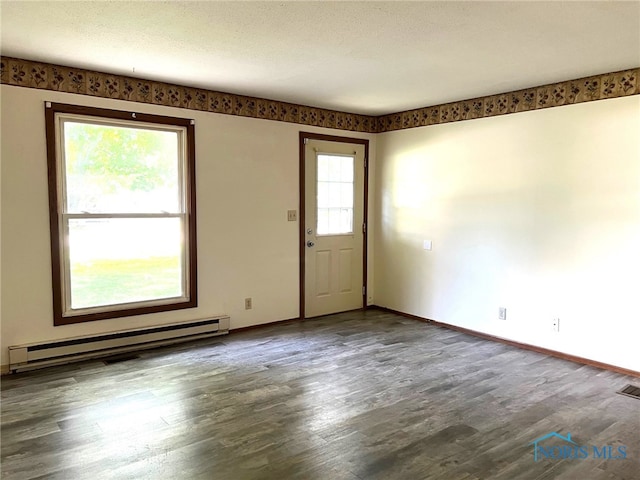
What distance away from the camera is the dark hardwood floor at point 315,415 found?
2.39 metres

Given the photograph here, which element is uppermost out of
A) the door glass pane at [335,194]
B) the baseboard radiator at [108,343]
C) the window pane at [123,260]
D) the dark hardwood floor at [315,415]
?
the door glass pane at [335,194]

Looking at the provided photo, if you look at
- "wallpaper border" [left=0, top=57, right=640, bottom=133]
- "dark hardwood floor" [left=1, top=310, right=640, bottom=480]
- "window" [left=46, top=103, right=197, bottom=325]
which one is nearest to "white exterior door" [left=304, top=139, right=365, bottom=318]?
"wallpaper border" [left=0, top=57, right=640, bottom=133]

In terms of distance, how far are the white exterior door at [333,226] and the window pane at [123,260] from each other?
160 centimetres

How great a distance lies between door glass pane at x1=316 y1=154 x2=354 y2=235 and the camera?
544cm

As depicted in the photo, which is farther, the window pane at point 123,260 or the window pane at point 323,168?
the window pane at point 323,168

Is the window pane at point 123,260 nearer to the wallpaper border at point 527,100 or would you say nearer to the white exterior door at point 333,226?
the white exterior door at point 333,226

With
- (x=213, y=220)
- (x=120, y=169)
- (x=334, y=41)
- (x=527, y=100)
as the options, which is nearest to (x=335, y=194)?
(x=213, y=220)

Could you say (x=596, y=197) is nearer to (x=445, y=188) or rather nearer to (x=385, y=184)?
(x=445, y=188)

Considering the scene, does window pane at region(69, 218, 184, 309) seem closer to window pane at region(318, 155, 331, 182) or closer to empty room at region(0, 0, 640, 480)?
empty room at region(0, 0, 640, 480)

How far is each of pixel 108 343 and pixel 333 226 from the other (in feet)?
9.13

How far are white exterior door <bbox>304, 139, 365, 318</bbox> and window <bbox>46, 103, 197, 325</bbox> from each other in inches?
57.4

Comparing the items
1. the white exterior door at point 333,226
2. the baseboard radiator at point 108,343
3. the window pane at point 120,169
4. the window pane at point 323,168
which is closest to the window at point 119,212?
the window pane at point 120,169

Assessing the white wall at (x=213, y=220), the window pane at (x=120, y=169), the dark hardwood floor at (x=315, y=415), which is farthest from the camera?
the window pane at (x=120, y=169)

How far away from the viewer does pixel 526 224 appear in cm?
434
